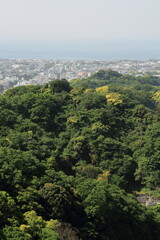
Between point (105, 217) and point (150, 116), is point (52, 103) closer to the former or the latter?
point (150, 116)

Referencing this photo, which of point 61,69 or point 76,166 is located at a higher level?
point 61,69

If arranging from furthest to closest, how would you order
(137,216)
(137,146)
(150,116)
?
(150,116) < (137,146) < (137,216)

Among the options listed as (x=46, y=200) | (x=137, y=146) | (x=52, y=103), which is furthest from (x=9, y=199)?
(x=52, y=103)

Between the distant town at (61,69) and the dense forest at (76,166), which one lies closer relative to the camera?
the dense forest at (76,166)

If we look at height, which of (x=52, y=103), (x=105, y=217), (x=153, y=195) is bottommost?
(x=153, y=195)

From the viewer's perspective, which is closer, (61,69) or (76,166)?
(76,166)

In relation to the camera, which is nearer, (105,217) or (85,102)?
(105,217)

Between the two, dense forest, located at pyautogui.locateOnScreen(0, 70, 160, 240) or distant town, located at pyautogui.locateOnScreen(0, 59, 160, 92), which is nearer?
dense forest, located at pyautogui.locateOnScreen(0, 70, 160, 240)

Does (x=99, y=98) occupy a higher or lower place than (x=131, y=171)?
higher
